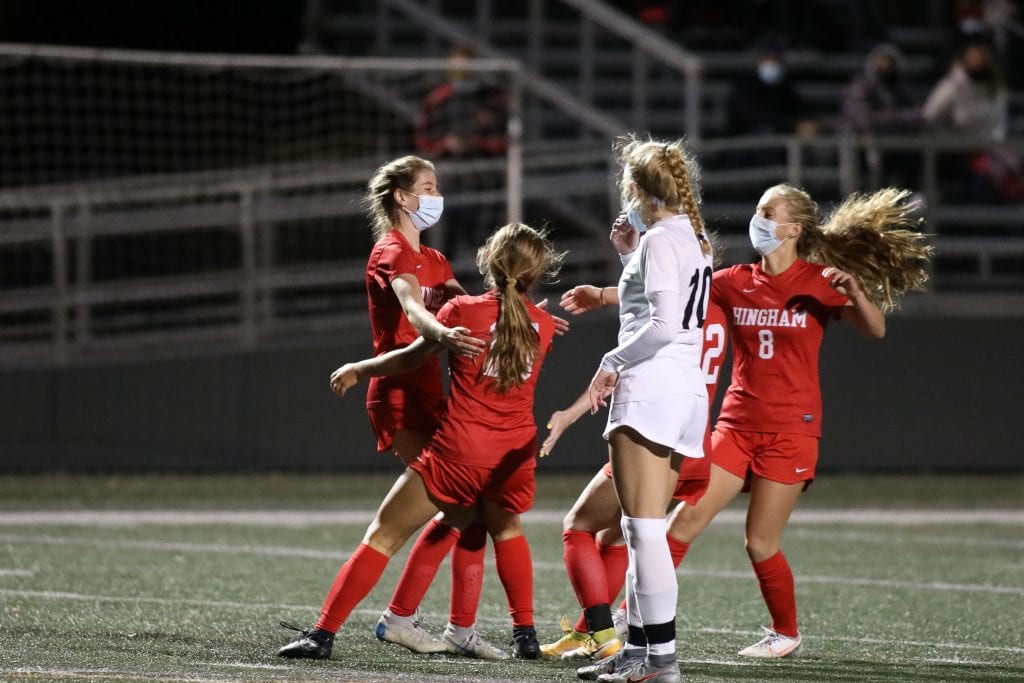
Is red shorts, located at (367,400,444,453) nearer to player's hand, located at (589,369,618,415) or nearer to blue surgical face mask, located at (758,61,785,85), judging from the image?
player's hand, located at (589,369,618,415)

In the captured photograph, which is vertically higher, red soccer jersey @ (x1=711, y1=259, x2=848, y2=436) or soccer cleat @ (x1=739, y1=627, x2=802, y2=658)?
red soccer jersey @ (x1=711, y1=259, x2=848, y2=436)

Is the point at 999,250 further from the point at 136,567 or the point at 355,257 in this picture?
the point at 136,567

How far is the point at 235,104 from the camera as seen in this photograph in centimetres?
1905

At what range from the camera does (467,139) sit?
1630cm

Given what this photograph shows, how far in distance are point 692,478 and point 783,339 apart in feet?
2.59

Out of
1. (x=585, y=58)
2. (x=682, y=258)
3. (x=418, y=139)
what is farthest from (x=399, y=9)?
(x=682, y=258)

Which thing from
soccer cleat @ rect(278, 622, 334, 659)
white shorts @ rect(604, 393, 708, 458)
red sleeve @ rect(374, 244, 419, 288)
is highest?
red sleeve @ rect(374, 244, 419, 288)

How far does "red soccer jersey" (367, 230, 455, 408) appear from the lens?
674cm

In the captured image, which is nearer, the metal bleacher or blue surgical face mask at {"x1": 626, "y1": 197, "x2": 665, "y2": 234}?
blue surgical face mask at {"x1": 626, "y1": 197, "x2": 665, "y2": 234}

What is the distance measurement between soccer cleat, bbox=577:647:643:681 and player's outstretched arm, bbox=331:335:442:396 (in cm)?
124

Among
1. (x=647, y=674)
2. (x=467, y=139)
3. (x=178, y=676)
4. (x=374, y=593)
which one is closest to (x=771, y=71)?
(x=467, y=139)

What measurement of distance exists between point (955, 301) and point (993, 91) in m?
2.98

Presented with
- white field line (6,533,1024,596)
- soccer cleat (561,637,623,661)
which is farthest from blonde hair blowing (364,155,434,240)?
white field line (6,533,1024,596)

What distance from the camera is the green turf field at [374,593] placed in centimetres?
647
